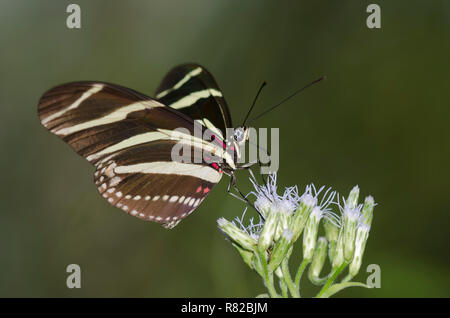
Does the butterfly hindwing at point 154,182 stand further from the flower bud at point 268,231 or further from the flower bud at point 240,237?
the flower bud at point 268,231

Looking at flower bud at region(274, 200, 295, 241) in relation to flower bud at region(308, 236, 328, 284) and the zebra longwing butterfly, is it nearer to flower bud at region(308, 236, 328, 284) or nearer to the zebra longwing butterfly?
flower bud at region(308, 236, 328, 284)

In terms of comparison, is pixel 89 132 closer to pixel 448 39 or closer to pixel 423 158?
pixel 423 158

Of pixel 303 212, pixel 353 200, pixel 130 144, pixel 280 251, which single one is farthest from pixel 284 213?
pixel 130 144

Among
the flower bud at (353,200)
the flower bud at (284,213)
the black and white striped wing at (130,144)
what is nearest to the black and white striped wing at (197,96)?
the black and white striped wing at (130,144)

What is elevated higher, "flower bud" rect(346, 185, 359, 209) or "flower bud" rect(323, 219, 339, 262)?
"flower bud" rect(346, 185, 359, 209)

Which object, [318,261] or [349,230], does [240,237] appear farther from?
[349,230]

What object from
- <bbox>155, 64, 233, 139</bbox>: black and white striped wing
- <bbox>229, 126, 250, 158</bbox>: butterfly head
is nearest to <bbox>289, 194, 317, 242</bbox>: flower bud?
<bbox>229, 126, 250, 158</bbox>: butterfly head
